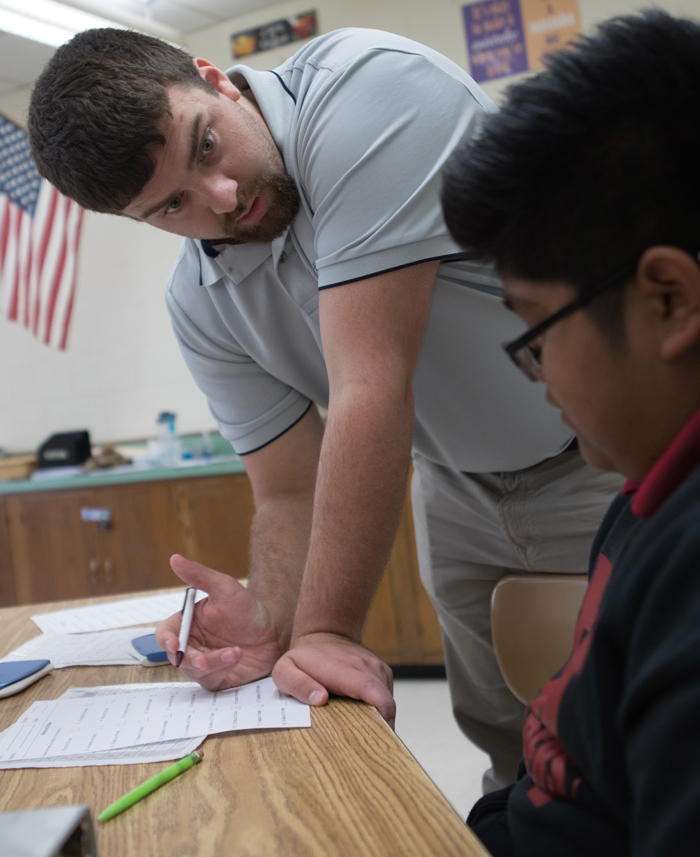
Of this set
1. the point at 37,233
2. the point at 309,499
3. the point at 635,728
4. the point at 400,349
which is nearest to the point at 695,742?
the point at 635,728

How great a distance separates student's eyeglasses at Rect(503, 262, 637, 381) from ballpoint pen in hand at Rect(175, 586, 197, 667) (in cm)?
56

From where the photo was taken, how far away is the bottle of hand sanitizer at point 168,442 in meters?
3.43

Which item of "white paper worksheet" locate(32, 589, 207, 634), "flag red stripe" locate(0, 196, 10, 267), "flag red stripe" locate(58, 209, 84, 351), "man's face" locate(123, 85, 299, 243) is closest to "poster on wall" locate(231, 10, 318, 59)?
"flag red stripe" locate(58, 209, 84, 351)

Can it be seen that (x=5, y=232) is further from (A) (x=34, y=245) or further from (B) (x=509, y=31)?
(B) (x=509, y=31)

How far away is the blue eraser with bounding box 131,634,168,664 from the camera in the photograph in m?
1.03

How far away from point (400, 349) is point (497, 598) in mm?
541

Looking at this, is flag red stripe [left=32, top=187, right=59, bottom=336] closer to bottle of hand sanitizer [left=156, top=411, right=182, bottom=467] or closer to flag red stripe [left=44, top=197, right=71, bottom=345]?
flag red stripe [left=44, top=197, right=71, bottom=345]

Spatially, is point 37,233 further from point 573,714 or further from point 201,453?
point 573,714

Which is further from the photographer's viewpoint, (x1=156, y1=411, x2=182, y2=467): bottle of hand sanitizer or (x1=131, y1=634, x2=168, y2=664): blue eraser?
(x1=156, y1=411, x2=182, y2=467): bottle of hand sanitizer

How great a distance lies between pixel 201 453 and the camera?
3.53 m

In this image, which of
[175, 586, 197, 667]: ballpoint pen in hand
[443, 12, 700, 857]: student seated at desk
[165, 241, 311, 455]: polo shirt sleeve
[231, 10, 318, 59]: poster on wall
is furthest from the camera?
[231, 10, 318, 59]: poster on wall

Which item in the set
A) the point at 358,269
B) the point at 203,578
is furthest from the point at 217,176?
the point at 203,578

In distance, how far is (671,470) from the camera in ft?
1.61

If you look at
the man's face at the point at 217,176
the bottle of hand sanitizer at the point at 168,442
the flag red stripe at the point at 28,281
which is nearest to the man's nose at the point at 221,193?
Answer: the man's face at the point at 217,176
